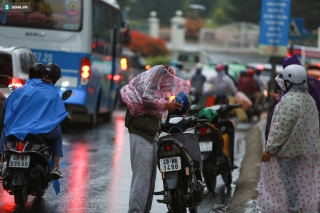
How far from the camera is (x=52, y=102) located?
8.91 m

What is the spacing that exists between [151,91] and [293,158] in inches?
57.5

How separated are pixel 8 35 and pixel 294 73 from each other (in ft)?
36.2

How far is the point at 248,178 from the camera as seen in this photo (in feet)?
38.0

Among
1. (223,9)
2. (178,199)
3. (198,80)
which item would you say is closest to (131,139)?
(178,199)

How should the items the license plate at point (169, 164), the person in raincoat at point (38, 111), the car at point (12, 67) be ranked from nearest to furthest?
the license plate at point (169, 164) → the person in raincoat at point (38, 111) → the car at point (12, 67)

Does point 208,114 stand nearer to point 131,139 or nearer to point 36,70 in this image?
point 36,70

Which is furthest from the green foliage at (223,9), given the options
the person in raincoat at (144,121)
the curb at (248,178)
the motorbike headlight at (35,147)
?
the person in raincoat at (144,121)

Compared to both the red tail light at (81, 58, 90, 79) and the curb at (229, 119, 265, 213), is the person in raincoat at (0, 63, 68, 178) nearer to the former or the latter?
the curb at (229, 119, 265, 213)

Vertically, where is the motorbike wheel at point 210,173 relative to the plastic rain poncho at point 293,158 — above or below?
below

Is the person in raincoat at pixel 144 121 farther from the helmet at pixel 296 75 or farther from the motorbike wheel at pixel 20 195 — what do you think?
the motorbike wheel at pixel 20 195

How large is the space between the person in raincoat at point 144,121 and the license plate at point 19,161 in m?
1.27

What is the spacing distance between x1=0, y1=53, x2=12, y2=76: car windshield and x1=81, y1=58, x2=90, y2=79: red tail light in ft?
12.2

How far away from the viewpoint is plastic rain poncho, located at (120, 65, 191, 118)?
7.75m

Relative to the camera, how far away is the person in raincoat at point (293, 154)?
7695 millimetres
